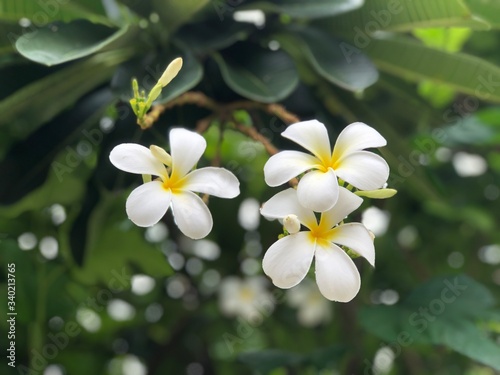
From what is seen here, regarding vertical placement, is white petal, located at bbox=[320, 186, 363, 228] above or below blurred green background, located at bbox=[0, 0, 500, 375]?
above

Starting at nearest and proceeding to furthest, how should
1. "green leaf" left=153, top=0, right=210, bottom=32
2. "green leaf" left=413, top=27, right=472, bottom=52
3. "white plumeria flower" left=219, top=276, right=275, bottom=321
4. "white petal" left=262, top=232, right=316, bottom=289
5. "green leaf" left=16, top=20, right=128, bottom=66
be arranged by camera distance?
"white petal" left=262, top=232, right=316, bottom=289 < "green leaf" left=16, top=20, right=128, bottom=66 < "green leaf" left=153, top=0, right=210, bottom=32 < "green leaf" left=413, top=27, right=472, bottom=52 < "white plumeria flower" left=219, top=276, right=275, bottom=321

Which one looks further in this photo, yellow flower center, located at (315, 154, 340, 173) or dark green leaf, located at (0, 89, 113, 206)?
dark green leaf, located at (0, 89, 113, 206)

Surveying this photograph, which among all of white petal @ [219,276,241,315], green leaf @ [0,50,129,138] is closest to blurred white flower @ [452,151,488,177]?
white petal @ [219,276,241,315]

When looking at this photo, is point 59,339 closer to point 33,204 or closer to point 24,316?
point 24,316

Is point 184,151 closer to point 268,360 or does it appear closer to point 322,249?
point 322,249

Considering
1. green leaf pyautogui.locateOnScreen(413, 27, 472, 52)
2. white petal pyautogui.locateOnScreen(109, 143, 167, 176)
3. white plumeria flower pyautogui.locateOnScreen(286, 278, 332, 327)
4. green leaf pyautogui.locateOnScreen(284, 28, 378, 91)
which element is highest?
white petal pyautogui.locateOnScreen(109, 143, 167, 176)

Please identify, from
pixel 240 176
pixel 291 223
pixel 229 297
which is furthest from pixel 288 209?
pixel 229 297

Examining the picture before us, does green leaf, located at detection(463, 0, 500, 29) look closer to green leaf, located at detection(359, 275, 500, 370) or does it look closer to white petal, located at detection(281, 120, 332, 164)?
green leaf, located at detection(359, 275, 500, 370)
